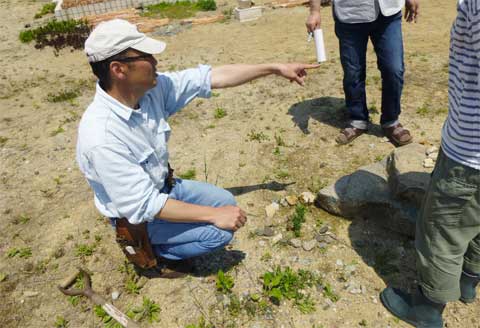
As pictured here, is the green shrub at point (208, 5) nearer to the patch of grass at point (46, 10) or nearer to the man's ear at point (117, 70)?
the patch of grass at point (46, 10)

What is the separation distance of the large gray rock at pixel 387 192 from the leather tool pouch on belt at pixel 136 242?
158 cm

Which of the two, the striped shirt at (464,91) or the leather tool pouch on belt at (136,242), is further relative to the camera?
the leather tool pouch on belt at (136,242)

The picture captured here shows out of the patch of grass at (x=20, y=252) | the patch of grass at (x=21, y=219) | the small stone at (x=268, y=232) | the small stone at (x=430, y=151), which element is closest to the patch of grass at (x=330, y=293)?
the small stone at (x=268, y=232)

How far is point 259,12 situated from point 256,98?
426cm

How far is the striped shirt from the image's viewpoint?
5.51ft

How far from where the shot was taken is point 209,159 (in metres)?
4.48

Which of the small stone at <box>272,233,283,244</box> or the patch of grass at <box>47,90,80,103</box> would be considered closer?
the small stone at <box>272,233,283,244</box>

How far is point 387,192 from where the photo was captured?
3348 mm

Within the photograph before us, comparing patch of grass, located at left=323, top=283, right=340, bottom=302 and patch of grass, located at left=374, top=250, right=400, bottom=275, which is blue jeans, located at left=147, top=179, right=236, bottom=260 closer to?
patch of grass, located at left=323, top=283, right=340, bottom=302

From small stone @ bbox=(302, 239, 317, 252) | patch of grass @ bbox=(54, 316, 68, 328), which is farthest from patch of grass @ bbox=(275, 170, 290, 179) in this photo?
patch of grass @ bbox=(54, 316, 68, 328)

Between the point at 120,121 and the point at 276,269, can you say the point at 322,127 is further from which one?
the point at 120,121

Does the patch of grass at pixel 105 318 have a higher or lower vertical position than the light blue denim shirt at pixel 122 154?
lower

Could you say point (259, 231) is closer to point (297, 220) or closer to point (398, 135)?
point (297, 220)

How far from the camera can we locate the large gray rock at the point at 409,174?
313cm
